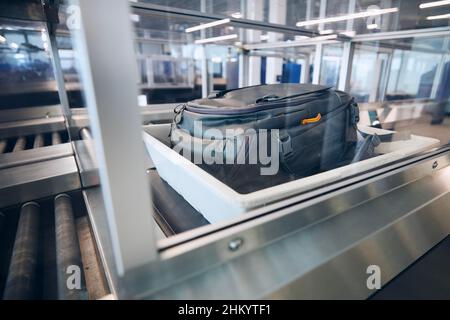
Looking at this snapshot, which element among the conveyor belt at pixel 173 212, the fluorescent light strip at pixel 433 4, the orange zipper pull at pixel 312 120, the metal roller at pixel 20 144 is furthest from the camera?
the fluorescent light strip at pixel 433 4

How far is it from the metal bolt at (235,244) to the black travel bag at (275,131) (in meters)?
0.27

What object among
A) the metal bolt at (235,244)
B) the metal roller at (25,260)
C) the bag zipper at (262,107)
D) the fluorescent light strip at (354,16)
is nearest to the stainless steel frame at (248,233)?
the metal bolt at (235,244)

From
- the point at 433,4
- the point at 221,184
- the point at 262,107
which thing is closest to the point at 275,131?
the point at 262,107

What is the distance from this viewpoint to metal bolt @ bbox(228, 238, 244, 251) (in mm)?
435

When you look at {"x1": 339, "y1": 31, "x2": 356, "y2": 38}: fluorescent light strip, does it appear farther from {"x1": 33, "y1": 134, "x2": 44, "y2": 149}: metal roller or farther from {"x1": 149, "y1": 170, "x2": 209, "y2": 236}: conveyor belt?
{"x1": 33, "y1": 134, "x2": 44, "y2": 149}: metal roller

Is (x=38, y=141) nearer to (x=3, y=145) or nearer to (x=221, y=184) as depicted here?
(x=3, y=145)

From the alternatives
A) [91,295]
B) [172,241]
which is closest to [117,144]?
[172,241]

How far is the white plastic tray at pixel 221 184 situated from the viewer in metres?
0.49

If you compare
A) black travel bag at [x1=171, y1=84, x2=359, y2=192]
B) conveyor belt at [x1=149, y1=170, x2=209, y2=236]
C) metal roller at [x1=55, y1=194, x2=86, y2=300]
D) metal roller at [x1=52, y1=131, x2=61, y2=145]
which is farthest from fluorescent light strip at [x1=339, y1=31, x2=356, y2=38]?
metal roller at [x1=55, y1=194, x2=86, y2=300]

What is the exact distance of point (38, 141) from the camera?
1.34 meters

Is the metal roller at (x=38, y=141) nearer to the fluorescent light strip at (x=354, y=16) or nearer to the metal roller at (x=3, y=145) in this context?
the metal roller at (x=3, y=145)

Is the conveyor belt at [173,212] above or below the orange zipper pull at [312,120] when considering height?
below

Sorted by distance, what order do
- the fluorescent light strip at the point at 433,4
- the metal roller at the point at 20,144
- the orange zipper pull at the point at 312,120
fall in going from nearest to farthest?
the orange zipper pull at the point at 312,120
the metal roller at the point at 20,144
the fluorescent light strip at the point at 433,4

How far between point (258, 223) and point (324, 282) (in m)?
0.17
